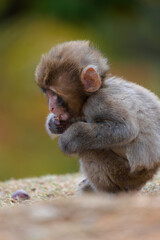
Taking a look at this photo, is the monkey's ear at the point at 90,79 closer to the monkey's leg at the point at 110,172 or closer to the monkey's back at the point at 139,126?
the monkey's back at the point at 139,126

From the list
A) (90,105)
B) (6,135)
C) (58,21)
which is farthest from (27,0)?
(90,105)

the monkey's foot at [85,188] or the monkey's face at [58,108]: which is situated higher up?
the monkey's face at [58,108]

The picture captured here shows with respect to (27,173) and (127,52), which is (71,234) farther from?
(127,52)

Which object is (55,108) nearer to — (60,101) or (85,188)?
(60,101)

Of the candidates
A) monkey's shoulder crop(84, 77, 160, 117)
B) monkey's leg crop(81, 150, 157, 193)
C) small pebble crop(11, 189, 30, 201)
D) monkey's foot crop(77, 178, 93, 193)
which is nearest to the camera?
monkey's shoulder crop(84, 77, 160, 117)

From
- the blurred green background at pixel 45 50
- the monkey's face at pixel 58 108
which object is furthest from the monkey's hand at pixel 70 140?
the blurred green background at pixel 45 50

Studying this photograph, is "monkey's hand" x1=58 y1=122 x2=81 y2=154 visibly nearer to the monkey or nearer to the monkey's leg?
the monkey

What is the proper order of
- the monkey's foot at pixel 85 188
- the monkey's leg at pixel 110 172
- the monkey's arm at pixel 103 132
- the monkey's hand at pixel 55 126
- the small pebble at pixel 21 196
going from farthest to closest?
1. the small pebble at pixel 21 196
2. the monkey's foot at pixel 85 188
3. the monkey's hand at pixel 55 126
4. the monkey's leg at pixel 110 172
5. the monkey's arm at pixel 103 132

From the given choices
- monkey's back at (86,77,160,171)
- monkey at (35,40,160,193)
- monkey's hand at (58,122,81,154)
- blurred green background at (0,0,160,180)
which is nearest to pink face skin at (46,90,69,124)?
monkey at (35,40,160,193)

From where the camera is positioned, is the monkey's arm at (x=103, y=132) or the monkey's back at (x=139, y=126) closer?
the monkey's arm at (x=103, y=132)

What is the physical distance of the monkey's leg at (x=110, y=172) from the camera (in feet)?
18.3

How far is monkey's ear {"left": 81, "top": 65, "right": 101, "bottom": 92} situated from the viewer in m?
5.60

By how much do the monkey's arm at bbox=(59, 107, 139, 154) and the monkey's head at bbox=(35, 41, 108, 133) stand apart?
334mm

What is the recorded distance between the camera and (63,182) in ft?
25.4
